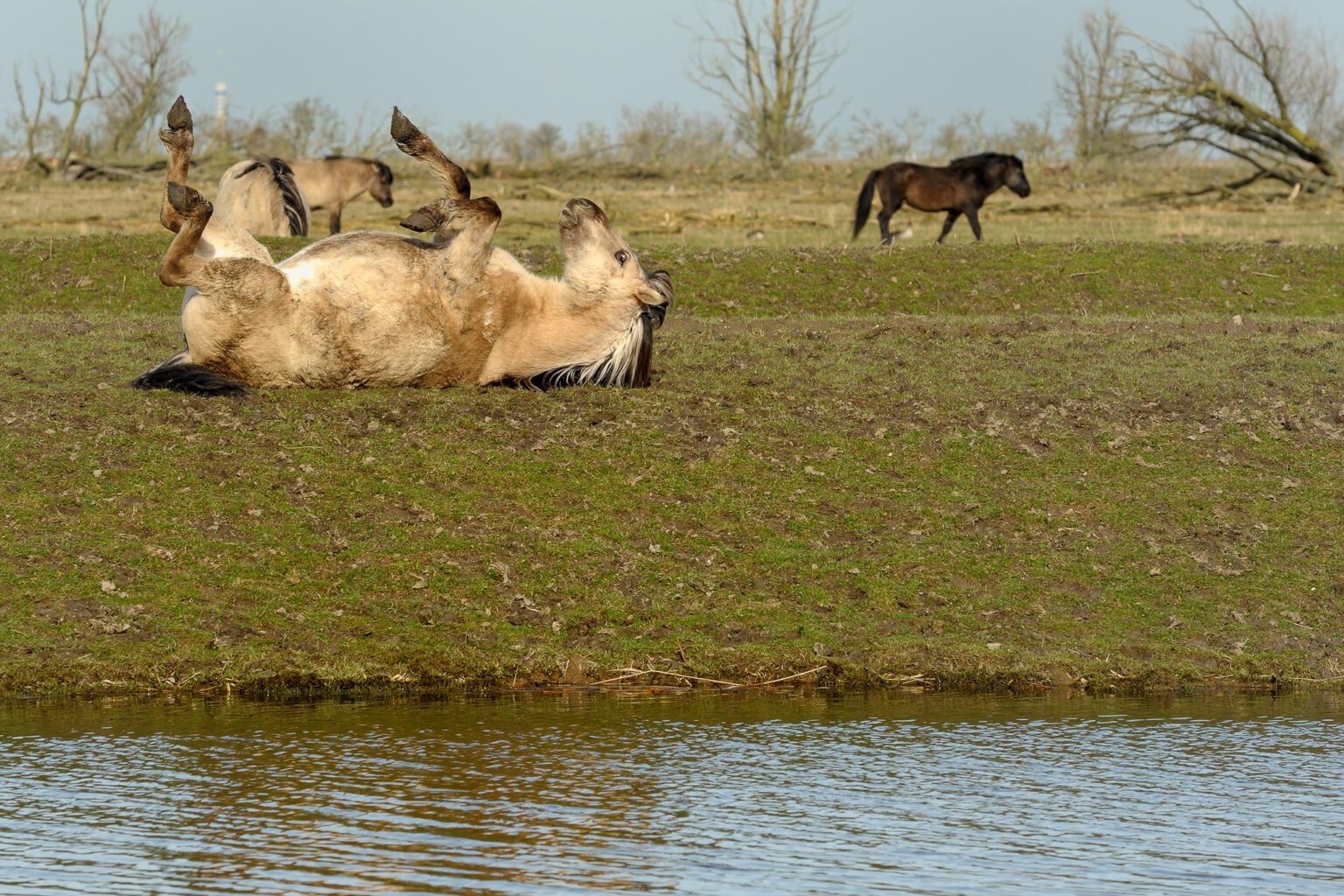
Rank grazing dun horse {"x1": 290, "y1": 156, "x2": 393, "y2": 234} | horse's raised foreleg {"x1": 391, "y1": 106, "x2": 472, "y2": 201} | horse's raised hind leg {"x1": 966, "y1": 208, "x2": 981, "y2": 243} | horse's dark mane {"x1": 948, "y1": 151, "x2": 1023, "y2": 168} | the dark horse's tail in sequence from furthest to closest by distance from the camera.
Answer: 1. grazing dun horse {"x1": 290, "y1": 156, "x2": 393, "y2": 234}
2. horse's dark mane {"x1": 948, "y1": 151, "x2": 1023, "y2": 168}
3. the dark horse's tail
4. horse's raised hind leg {"x1": 966, "y1": 208, "x2": 981, "y2": 243}
5. horse's raised foreleg {"x1": 391, "y1": 106, "x2": 472, "y2": 201}

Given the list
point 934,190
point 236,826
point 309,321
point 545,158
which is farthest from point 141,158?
point 236,826

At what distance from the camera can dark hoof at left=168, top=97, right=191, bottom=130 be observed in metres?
9.09

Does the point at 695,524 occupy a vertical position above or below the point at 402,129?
below

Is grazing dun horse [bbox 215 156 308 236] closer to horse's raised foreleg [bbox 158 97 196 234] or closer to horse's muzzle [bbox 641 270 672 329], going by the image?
horse's raised foreleg [bbox 158 97 196 234]

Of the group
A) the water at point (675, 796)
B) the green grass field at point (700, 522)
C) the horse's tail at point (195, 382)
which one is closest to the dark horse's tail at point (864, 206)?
the green grass field at point (700, 522)

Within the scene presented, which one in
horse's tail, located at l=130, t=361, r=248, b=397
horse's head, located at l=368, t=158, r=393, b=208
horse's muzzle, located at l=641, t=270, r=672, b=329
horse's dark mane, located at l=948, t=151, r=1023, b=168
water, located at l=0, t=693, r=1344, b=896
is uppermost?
horse's dark mane, located at l=948, t=151, r=1023, b=168

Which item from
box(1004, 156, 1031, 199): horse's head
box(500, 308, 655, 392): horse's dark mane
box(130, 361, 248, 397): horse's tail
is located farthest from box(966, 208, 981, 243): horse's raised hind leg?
box(130, 361, 248, 397): horse's tail

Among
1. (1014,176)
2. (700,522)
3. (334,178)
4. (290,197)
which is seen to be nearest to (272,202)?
(290,197)

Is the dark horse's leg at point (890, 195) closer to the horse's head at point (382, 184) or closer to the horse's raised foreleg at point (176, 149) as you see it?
the horse's head at point (382, 184)

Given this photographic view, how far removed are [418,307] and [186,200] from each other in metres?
1.56

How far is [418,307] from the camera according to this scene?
954 cm

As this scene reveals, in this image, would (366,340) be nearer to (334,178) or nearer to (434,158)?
(434,158)

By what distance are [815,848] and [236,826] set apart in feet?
5.39

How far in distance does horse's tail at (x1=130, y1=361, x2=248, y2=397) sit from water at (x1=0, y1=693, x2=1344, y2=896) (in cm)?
358
